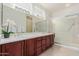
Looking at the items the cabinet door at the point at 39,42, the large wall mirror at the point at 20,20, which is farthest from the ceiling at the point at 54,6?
the cabinet door at the point at 39,42

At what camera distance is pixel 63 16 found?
1667 mm

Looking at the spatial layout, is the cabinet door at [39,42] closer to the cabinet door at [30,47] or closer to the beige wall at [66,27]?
the cabinet door at [30,47]

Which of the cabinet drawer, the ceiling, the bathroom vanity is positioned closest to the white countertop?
the bathroom vanity

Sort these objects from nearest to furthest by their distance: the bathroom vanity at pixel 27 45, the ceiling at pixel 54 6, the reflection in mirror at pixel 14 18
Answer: the bathroom vanity at pixel 27 45 < the reflection in mirror at pixel 14 18 < the ceiling at pixel 54 6

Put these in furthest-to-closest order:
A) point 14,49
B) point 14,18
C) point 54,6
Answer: point 54,6 → point 14,18 → point 14,49

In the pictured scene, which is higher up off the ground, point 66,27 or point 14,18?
point 14,18

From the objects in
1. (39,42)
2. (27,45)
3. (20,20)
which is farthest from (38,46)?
(20,20)

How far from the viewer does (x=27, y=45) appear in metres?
1.56

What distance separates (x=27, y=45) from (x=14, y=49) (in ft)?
0.67

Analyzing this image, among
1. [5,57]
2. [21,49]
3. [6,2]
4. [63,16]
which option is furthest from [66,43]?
[6,2]

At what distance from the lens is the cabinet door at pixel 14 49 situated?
1.36m

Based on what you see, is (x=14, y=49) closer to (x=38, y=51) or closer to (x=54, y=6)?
(x=38, y=51)

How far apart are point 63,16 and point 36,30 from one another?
18.3 inches

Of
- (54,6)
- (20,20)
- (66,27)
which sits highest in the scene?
(54,6)
